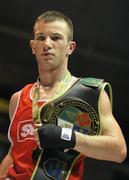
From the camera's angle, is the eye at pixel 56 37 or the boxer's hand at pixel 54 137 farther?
the eye at pixel 56 37

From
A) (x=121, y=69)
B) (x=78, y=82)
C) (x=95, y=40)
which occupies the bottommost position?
(x=121, y=69)

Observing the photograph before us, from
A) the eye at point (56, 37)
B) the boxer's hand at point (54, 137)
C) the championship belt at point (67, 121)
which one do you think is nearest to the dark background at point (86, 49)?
the eye at point (56, 37)

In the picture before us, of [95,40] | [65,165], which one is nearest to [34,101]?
[65,165]

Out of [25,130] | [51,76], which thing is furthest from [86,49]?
[25,130]

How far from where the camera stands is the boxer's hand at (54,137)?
6.05 feet

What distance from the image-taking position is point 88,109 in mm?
1990

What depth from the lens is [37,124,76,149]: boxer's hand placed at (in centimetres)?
184

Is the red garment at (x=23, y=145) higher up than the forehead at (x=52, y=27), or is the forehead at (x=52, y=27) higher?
the forehead at (x=52, y=27)

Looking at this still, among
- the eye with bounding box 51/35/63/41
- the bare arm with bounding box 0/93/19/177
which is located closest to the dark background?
the bare arm with bounding box 0/93/19/177

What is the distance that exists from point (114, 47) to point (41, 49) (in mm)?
3317

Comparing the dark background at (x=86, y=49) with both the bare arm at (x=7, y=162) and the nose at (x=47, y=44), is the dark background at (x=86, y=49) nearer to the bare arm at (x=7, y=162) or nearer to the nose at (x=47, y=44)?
the bare arm at (x=7, y=162)

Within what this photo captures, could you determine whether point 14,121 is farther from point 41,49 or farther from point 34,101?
point 41,49

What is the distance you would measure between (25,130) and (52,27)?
1.50 ft

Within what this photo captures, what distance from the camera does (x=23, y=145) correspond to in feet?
6.81
